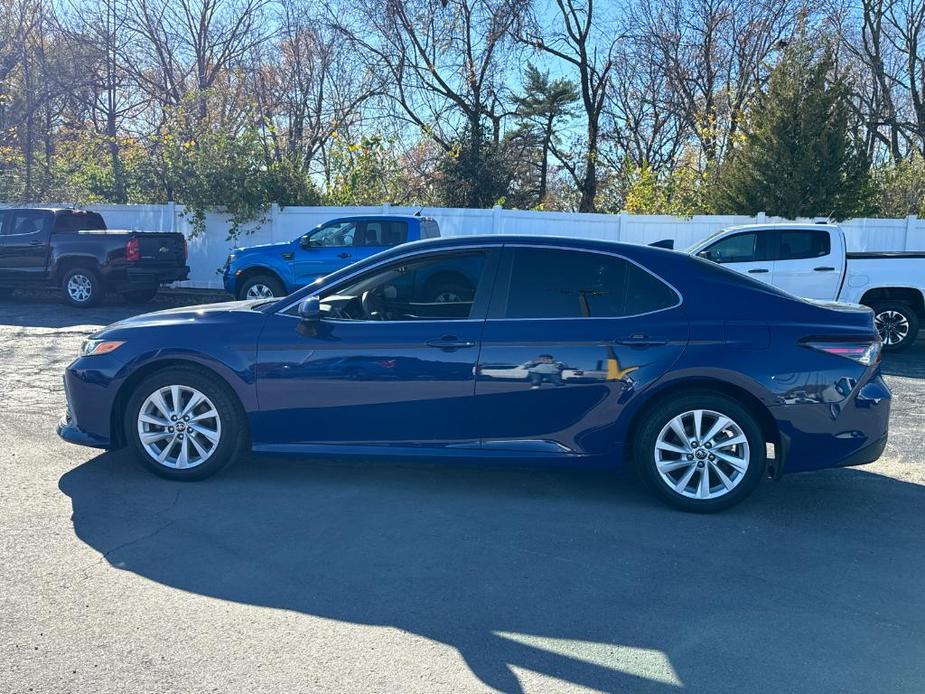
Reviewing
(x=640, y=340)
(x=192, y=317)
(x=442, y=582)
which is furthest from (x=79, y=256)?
(x=442, y=582)

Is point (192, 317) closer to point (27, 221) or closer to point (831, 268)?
point (831, 268)

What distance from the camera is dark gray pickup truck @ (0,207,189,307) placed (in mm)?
15008

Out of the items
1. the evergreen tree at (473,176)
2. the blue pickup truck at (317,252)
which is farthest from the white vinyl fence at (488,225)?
the evergreen tree at (473,176)

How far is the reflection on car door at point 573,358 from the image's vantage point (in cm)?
505

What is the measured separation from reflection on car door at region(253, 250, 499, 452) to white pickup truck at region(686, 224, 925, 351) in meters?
7.62

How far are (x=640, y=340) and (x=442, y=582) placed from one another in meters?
1.95

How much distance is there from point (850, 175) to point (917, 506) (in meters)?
13.2

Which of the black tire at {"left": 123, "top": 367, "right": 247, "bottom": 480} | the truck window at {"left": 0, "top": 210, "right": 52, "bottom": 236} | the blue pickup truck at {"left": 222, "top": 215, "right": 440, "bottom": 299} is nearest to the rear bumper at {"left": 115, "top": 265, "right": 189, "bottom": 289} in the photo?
the blue pickup truck at {"left": 222, "top": 215, "right": 440, "bottom": 299}

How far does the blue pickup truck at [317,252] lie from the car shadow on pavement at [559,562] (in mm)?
8378

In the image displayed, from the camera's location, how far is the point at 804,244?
1218 centimetres

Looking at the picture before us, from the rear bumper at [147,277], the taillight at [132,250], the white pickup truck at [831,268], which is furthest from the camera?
the rear bumper at [147,277]

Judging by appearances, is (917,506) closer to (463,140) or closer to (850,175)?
(850,175)

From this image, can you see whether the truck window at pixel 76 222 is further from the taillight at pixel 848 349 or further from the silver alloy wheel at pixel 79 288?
the taillight at pixel 848 349

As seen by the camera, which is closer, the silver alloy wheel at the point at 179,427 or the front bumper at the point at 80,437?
the silver alloy wheel at the point at 179,427
